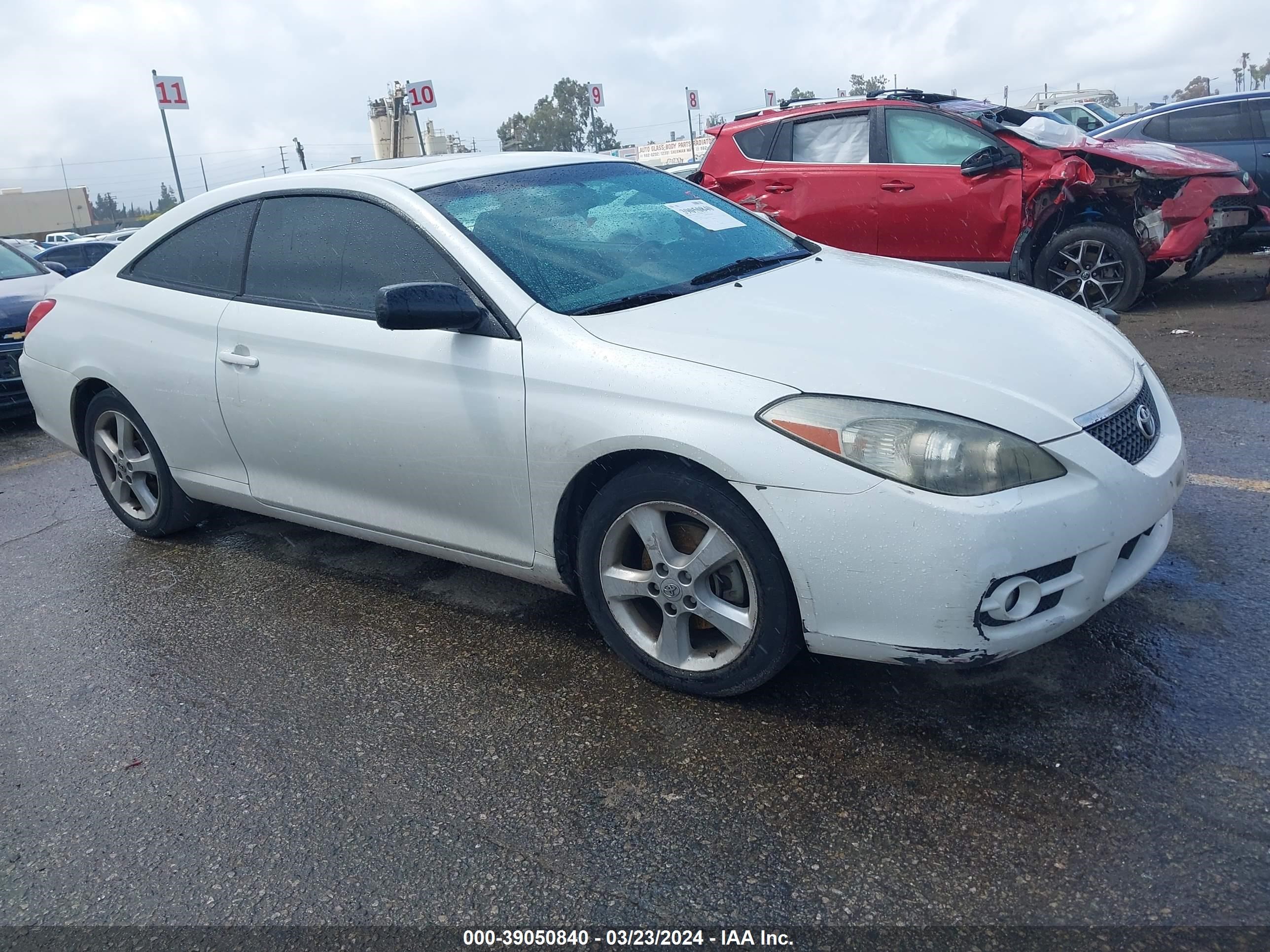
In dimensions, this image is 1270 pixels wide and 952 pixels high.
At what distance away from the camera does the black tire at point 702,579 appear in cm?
264

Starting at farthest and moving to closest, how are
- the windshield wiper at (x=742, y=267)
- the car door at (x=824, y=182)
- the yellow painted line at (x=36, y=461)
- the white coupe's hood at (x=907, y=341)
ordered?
the car door at (x=824, y=182) < the yellow painted line at (x=36, y=461) < the windshield wiper at (x=742, y=267) < the white coupe's hood at (x=907, y=341)

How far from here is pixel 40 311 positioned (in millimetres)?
4766

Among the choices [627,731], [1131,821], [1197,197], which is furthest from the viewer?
[1197,197]

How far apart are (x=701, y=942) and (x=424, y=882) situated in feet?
2.10

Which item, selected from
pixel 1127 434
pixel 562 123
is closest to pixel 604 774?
pixel 1127 434

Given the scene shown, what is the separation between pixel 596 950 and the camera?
6.77ft

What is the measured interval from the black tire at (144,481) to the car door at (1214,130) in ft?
30.3

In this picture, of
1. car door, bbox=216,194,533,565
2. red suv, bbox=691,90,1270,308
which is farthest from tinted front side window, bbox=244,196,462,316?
red suv, bbox=691,90,1270,308

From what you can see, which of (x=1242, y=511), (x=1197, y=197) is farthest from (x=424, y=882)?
(x=1197, y=197)

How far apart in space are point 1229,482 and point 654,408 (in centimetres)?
277

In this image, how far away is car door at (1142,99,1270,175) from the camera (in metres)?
9.66

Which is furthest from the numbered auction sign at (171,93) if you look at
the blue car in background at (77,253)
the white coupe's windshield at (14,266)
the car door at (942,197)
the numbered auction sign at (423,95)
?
the car door at (942,197)

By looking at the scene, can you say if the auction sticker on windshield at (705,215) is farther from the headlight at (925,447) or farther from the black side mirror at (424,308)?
the headlight at (925,447)

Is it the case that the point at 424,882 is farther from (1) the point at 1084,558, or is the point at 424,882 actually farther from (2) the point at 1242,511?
(2) the point at 1242,511
